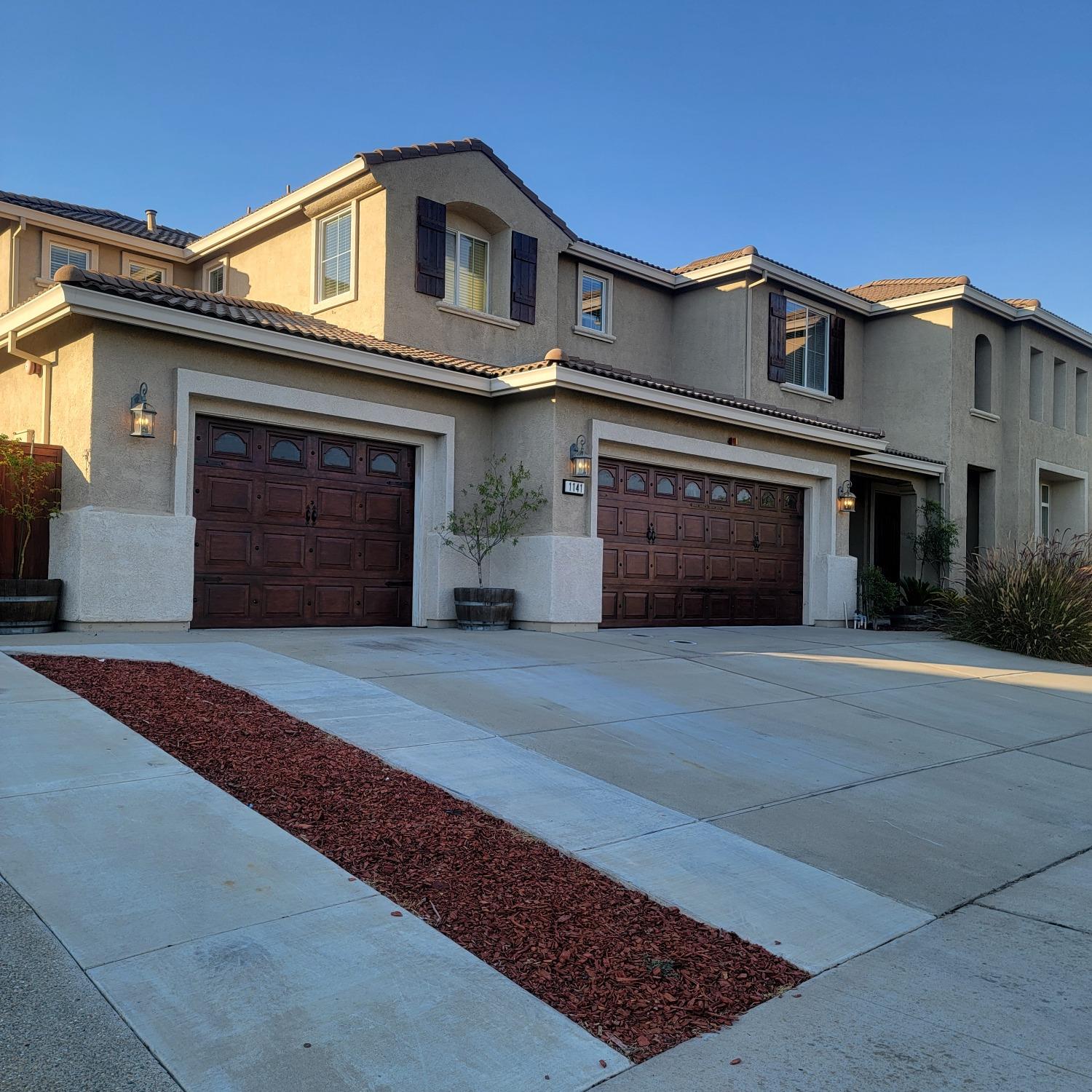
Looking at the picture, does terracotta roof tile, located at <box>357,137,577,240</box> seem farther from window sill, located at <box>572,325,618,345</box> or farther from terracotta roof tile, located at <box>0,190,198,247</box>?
terracotta roof tile, located at <box>0,190,198,247</box>

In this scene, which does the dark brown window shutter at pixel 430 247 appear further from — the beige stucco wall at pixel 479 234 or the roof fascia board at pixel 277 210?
the roof fascia board at pixel 277 210

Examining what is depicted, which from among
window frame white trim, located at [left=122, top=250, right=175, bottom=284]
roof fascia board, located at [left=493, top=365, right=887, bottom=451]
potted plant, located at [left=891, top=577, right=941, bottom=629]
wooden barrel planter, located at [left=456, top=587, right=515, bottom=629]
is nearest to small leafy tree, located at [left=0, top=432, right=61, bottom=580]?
wooden barrel planter, located at [left=456, top=587, right=515, bottom=629]

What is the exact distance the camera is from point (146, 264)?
1867 cm

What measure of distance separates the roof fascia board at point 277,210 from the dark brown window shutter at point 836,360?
36.3 feet

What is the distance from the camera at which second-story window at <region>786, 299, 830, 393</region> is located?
20.1 m

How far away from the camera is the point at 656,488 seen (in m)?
14.7

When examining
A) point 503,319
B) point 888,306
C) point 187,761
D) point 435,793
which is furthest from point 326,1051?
point 888,306

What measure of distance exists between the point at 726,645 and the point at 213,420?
22.4ft

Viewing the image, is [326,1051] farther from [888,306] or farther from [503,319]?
[888,306]

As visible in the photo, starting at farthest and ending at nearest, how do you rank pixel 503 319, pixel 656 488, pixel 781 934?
1. pixel 503 319
2. pixel 656 488
3. pixel 781 934

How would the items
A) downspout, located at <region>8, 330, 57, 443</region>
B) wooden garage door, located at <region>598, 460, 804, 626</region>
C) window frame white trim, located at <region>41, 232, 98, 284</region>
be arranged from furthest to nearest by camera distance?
window frame white trim, located at <region>41, 232, 98, 284</region> < wooden garage door, located at <region>598, 460, 804, 626</region> < downspout, located at <region>8, 330, 57, 443</region>

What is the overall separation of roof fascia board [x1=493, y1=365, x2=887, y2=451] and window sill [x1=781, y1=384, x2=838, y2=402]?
2752 mm

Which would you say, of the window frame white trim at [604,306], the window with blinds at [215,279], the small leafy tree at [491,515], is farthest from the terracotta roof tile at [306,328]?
the window frame white trim at [604,306]

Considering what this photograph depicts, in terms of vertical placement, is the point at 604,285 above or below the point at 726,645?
above
